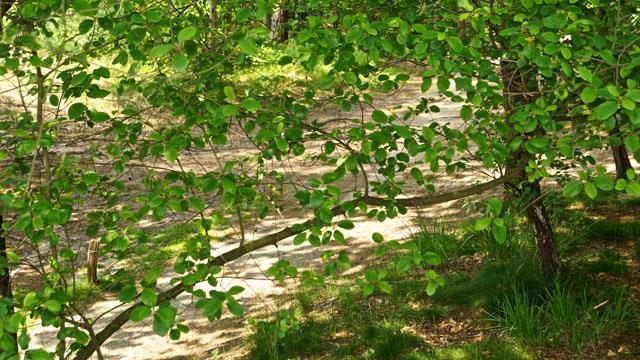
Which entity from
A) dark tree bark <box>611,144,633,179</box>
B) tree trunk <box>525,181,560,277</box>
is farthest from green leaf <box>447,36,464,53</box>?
dark tree bark <box>611,144,633,179</box>

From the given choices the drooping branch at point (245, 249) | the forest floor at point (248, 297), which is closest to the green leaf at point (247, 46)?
the drooping branch at point (245, 249)

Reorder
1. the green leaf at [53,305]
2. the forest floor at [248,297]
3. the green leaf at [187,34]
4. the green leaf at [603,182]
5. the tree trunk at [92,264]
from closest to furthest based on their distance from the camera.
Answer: the green leaf at [187,34], the green leaf at [53,305], the green leaf at [603,182], the forest floor at [248,297], the tree trunk at [92,264]

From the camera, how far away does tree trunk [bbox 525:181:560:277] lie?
5.04m

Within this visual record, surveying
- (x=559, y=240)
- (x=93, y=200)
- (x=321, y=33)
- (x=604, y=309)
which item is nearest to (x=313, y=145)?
(x=93, y=200)

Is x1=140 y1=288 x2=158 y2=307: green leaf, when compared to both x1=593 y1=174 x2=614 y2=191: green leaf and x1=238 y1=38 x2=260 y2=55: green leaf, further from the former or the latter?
x1=593 y1=174 x2=614 y2=191: green leaf

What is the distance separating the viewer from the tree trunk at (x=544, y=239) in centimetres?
504

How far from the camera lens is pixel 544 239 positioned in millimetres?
5109

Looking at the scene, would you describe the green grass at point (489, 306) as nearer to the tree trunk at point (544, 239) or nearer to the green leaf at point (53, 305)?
the tree trunk at point (544, 239)

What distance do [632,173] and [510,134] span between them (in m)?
1.05

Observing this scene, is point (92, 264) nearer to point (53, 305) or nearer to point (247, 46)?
point (53, 305)

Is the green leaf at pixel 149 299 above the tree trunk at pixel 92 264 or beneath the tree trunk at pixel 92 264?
above

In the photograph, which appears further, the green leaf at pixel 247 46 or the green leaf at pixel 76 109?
the green leaf at pixel 76 109

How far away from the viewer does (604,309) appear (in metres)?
4.83

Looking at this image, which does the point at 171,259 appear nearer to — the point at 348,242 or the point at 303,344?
the point at 348,242
